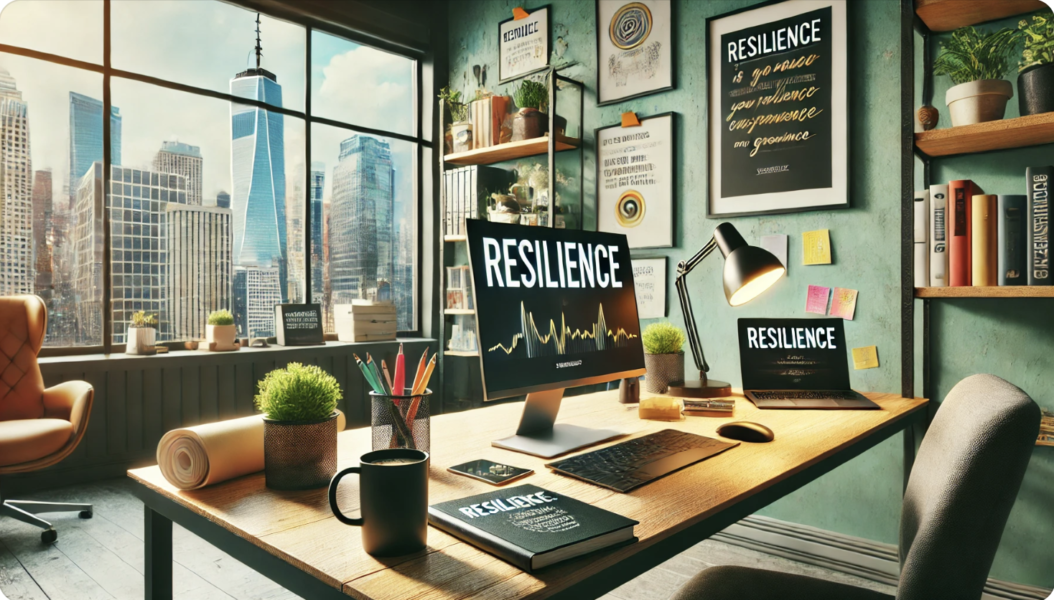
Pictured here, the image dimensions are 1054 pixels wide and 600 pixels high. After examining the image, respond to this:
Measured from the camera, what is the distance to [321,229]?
3773 mm

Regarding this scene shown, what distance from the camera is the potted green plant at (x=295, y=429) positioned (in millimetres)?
924

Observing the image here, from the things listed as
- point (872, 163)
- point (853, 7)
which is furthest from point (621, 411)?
point (853, 7)

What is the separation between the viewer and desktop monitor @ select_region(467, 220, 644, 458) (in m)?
1.20

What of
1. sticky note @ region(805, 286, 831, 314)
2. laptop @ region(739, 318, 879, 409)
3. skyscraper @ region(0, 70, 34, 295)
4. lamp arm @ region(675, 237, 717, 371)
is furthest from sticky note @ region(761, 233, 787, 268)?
skyscraper @ region(0, 70, 34, 295)

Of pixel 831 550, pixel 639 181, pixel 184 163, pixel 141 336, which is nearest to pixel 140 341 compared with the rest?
pixel 141 336

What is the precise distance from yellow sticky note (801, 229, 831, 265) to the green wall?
1.0 inches

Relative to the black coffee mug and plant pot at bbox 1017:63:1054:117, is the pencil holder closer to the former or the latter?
the black coffee mug

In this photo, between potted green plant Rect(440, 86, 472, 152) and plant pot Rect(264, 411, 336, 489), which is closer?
plant pot Rect(264, 411, 336, 489)

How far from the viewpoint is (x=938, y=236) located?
186 cm

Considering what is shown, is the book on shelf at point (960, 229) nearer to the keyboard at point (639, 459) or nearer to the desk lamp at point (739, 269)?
the desk lamp at point (739, 269)

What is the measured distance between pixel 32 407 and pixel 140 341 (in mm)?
554

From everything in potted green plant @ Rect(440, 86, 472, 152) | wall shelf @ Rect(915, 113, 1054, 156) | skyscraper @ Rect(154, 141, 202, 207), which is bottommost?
wall shelf @ Rect(915, 113, 1054, 156)

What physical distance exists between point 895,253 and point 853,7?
946mm

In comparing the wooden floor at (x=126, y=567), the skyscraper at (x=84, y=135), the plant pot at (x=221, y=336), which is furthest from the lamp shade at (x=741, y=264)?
the skyscraper at (x=84, y=135)
